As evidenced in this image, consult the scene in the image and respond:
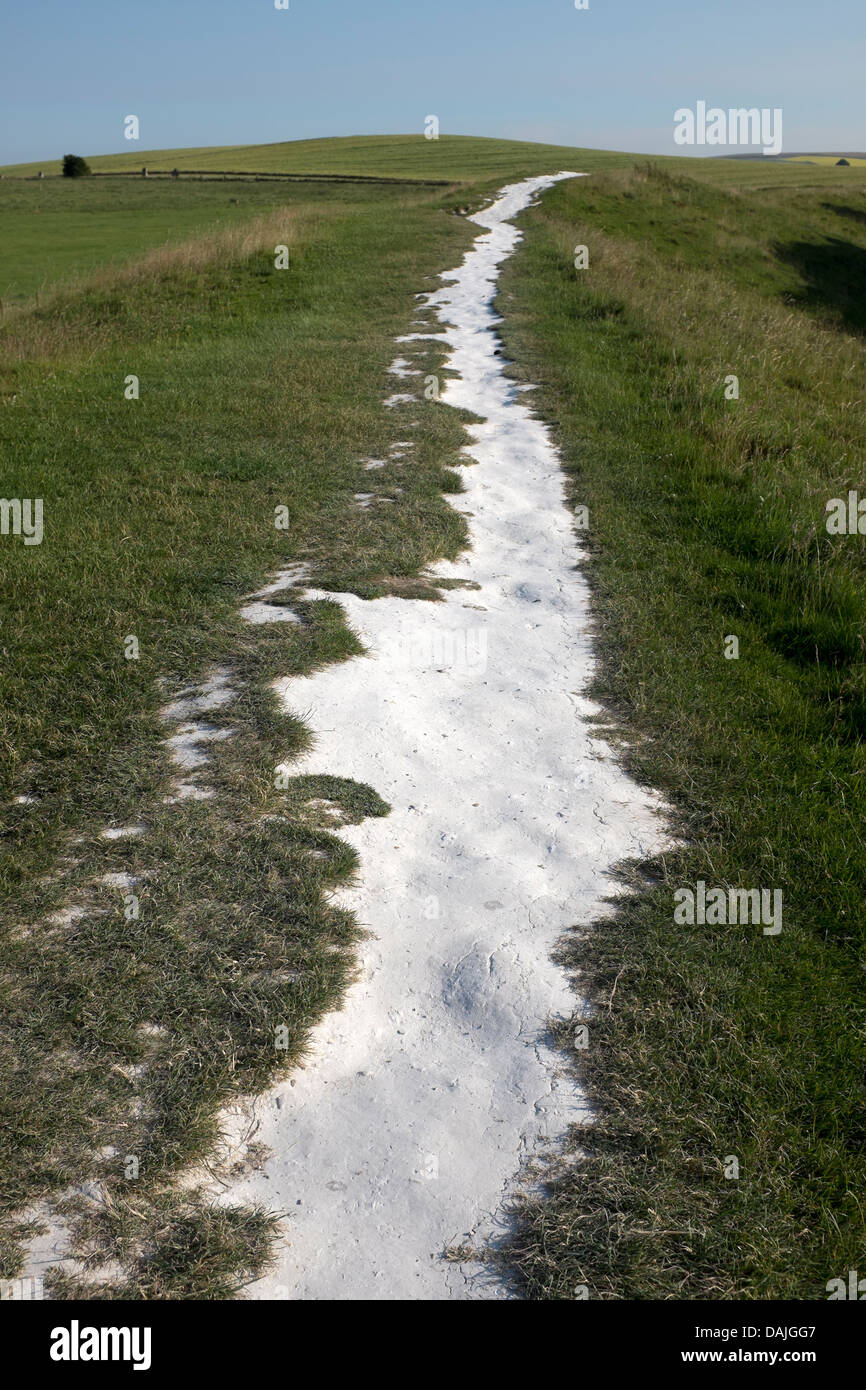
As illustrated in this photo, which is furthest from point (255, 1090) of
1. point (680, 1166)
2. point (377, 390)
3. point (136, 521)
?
point (377, 390)

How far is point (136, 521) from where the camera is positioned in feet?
24.5

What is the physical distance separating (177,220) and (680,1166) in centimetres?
3753

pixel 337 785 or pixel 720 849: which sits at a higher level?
pixel 337 785

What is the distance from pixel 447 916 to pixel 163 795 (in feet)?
→ 4.84

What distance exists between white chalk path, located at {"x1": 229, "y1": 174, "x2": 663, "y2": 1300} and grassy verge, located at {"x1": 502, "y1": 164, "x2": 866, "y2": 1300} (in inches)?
7.8

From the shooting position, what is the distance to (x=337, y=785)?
14.5 ft

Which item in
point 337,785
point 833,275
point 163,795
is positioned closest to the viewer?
point 163,795

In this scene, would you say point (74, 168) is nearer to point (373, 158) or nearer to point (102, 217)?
point (373, 158)

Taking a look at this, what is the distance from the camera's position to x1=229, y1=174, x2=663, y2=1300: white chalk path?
8.73ft

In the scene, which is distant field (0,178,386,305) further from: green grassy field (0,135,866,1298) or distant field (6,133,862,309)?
green grassy field (0,135,866,1298)

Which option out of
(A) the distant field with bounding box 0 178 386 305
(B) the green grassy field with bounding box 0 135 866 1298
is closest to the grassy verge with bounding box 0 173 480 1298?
(B) the green grassy field with bounding box 0 135 866 1298

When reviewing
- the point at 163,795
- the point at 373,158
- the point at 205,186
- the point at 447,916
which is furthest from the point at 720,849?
the point at 373,158

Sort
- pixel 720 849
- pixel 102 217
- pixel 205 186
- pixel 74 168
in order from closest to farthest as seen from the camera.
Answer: pixel 720 849 → pixel 102 217 → pixel 205 186 → pixel 74 168
